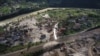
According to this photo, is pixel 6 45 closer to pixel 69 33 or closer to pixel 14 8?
pixel 69 33

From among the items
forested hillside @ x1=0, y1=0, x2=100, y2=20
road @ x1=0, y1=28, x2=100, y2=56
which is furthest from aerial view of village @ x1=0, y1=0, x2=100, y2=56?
forested hillside @ x1=0, y1=0, x2=100, y2=20

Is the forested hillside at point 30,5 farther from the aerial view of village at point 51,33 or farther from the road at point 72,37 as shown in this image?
the road at point 72,37

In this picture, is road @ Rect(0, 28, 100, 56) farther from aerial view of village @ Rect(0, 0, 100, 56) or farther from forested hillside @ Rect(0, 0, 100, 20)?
forested hillside @ Rect(0, 0, 100, 20)

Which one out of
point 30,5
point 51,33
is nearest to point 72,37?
point 51,33

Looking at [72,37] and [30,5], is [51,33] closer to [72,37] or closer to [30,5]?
[72,37]

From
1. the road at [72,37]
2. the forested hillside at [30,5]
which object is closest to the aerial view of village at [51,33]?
the road at [72,37]

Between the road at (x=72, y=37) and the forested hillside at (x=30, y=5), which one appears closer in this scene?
the road at (x=72, y=37)
